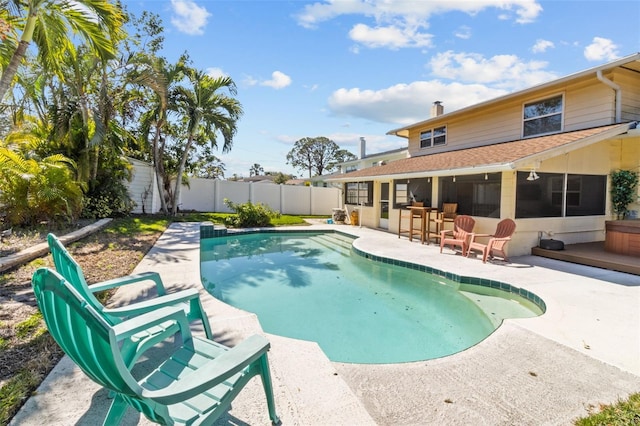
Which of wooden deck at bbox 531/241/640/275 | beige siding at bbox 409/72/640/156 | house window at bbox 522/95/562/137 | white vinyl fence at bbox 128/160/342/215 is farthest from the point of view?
white vinyl fence at bbox 128/160/342/215

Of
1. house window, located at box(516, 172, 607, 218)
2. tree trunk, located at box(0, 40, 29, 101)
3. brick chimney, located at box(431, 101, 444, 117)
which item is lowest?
house window, located at box(516, 172, 607, 218)

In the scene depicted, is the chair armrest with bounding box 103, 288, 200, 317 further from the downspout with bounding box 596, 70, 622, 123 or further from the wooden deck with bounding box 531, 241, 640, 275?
the downspout with bounding box 596, 70, 622, 123

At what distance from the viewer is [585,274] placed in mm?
6914

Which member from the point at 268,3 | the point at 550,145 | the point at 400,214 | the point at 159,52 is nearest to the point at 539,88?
the point at 550,145

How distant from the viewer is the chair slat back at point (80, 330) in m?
1.53

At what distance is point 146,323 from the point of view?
213 cm

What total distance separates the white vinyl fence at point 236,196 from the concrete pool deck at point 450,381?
1306 cm

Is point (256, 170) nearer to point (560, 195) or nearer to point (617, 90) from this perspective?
point (560, 195)

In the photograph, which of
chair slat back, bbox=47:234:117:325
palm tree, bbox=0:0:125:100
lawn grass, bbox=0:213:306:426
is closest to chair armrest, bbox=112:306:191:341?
chair slat back, bbox=47:234:117:325

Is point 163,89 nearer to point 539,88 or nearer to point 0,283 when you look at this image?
point 0,283

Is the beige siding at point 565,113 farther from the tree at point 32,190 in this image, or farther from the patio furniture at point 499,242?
the tree at point 32,190

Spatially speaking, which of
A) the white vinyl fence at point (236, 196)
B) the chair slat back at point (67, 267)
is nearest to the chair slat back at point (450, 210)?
the chair slat back at point (67, 267)

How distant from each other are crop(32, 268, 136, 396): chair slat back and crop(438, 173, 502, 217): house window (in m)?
9.69

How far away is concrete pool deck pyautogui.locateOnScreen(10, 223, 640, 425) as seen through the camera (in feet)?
7.80
